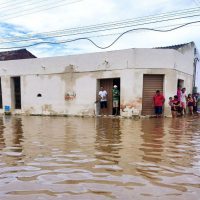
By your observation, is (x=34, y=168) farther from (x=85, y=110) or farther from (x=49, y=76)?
(x=49, y=76)

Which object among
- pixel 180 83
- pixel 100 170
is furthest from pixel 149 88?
pixel 100 170

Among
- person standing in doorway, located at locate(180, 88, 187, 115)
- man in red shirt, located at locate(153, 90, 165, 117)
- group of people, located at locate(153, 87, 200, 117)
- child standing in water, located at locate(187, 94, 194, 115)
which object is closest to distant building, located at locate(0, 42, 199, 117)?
group of people, located at locate(153, 87, 200, 117)

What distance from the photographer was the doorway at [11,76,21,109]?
17688 mm

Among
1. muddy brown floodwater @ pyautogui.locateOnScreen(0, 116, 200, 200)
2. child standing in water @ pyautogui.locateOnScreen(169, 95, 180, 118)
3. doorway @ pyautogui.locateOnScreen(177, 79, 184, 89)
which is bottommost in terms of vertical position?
muddy brown floodwater @ pyautogui.locateOnScreen(0, 116, 200, 200)

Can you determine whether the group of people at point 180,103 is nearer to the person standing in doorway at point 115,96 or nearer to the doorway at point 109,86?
the person standing in doorway at point 115,96

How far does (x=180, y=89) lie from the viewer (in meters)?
14.8

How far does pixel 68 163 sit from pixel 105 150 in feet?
3.71

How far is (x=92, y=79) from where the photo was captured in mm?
14750

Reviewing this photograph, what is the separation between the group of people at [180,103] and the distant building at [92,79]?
410mm

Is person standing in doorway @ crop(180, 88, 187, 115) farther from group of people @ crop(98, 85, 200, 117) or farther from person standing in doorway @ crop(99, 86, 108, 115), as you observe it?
person standing in doorway @ crop(99, 86, 108, 115)

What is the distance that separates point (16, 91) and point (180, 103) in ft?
36.4

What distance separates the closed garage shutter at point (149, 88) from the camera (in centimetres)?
1380

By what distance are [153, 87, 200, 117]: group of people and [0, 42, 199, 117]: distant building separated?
1.34 ft

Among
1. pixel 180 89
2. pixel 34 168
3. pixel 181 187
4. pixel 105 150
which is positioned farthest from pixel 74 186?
pixel 180 89
